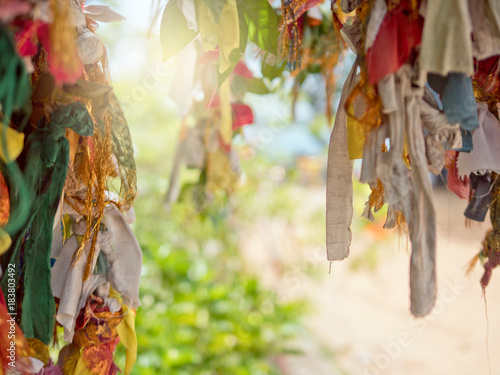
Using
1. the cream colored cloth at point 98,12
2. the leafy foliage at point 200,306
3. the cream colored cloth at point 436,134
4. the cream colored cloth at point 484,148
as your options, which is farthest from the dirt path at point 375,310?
the cream colored cloth at point 98,12

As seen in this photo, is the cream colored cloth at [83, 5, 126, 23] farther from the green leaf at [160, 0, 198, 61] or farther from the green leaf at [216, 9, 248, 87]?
the green leaf at [216, 9, 248, 87]

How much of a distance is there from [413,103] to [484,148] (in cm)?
19

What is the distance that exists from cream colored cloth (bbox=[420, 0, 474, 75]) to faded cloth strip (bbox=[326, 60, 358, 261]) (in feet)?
0.43

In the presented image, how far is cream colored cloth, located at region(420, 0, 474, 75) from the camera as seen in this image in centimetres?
50

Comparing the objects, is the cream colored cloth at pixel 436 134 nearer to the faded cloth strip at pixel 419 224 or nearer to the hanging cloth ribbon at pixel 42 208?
the faded cloth strip at pixel 419 224

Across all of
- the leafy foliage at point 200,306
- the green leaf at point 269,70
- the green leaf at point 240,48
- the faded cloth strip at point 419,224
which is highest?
the green leaf at point 240,48

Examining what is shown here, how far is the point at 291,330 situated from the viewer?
98.3 inches

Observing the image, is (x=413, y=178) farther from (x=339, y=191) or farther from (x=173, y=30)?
(x=173, y=30)

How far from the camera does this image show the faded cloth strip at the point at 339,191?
63 cm

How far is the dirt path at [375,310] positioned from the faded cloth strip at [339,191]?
6.18 feet

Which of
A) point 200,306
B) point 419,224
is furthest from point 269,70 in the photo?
point 200,306

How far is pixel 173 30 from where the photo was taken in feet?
2.22

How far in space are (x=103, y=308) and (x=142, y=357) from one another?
1321mm

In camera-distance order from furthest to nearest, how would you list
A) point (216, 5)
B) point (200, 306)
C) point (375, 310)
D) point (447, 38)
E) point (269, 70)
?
point (375, 310)
point (200, 306)
point (269, 70)
point (216, 5)
point (447, 38)
